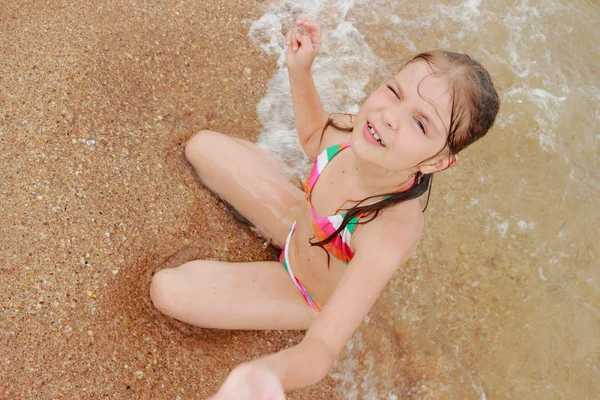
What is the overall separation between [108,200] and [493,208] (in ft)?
8.04

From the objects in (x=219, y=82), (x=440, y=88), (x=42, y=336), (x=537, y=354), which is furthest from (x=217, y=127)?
(x=537, y=354)

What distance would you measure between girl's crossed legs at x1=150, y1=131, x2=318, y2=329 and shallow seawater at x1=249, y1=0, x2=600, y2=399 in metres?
0.51

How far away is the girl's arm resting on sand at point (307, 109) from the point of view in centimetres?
243

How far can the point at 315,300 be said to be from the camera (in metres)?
2.64

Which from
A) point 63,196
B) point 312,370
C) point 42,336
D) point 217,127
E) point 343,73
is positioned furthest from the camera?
point 343,73

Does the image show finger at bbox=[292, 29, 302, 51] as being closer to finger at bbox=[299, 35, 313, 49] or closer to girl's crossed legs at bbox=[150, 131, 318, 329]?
finger at bbox=[299, 35, 313, 49]

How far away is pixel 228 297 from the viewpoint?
8.43ft

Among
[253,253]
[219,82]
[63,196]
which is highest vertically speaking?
[219,82]

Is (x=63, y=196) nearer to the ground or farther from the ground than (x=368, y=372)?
farther from the ground

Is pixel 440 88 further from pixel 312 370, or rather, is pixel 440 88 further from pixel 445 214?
pixel 445 214

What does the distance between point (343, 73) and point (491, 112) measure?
2174 millimetres

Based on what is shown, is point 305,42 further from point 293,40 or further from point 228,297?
point 228,297

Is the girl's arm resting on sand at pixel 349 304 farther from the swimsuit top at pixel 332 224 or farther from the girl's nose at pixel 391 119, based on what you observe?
the girl's nose at pixel 391 119

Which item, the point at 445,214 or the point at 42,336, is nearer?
the point at 42,336
